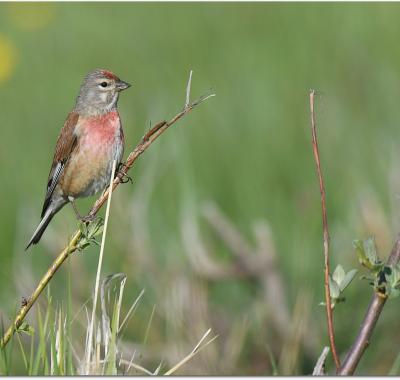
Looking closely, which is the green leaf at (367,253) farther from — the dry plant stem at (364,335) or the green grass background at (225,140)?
the green grass background at (225,140)

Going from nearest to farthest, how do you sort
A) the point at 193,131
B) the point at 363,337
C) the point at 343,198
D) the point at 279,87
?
the point at 363,337 → the point at 343,198 → the point at 193,131 → the point at 279,87

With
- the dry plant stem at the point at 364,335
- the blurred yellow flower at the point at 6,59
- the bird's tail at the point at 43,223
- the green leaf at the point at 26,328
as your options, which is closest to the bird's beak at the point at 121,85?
the bird's tail at the point at 43,223

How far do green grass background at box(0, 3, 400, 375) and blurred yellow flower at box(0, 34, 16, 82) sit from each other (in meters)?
0.03

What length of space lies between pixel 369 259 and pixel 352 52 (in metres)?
6.47

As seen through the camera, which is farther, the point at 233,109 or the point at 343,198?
the point at 233,109

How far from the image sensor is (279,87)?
788 centimetres

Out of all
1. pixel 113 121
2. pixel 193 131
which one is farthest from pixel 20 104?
pixel 113 121

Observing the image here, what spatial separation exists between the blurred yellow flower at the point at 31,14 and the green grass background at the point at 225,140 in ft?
0.08

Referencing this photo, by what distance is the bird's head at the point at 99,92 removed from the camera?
3.93m

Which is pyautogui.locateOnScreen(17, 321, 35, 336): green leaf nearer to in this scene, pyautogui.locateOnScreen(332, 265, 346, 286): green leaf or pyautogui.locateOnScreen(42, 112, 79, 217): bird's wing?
pyautogui.locateOnScreen(332, 265, 346, 286): green leaf

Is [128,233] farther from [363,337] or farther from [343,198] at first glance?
[363,337]

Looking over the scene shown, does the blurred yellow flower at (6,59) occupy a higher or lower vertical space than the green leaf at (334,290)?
higher

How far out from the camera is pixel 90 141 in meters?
3.96

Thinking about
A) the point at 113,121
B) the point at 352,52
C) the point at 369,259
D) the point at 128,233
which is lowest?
the point at 128,233
